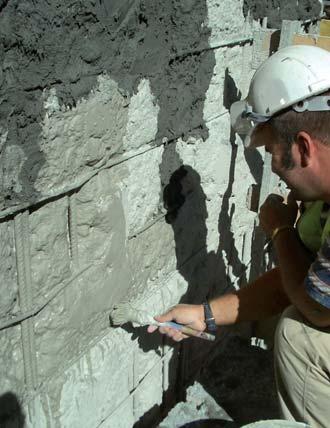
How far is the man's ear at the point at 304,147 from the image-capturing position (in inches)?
71.2

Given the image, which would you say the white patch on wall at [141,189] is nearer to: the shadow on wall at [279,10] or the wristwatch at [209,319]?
the wristwatch at [209,319]

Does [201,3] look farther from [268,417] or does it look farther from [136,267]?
[268,417]

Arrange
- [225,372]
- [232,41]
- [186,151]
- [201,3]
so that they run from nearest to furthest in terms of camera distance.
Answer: [201,3] → [186,151] → [232,41] → [225,372]

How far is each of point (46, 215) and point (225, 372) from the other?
1.72 meters

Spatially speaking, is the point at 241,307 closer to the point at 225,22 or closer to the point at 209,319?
the point at 209,319

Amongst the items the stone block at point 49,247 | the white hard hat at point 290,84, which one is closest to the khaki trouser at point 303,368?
the white hard hat at point 290,84

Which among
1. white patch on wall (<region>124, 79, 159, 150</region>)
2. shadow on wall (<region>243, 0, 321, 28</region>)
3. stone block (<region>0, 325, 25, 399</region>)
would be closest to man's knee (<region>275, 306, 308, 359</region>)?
white patch on wall (<region>124, 79, 159, 150</region>)

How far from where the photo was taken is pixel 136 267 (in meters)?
2.36

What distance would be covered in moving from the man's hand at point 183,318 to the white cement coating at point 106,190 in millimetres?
155

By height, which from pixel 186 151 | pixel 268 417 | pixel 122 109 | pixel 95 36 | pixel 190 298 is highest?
pixel 95 36

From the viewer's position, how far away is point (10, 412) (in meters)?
1.78

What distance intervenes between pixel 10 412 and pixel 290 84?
1484mm

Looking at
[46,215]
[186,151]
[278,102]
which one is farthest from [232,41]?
[46,215]

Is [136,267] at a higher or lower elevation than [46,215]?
lower
